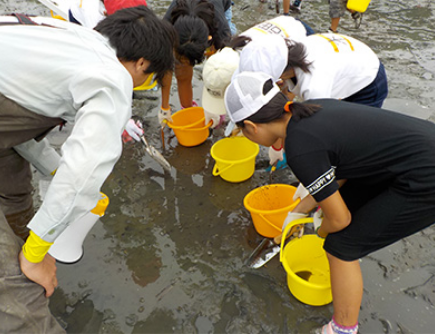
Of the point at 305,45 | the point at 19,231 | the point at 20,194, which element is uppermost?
the point at 305,45

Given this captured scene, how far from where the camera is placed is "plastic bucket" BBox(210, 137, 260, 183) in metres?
2.97

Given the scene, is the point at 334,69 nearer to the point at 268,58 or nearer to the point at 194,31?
the point at 268,58

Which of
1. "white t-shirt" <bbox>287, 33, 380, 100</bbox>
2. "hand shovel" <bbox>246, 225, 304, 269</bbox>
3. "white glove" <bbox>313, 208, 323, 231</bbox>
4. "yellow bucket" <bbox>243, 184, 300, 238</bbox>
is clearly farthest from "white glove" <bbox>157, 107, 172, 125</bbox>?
"white glove" <bbox>313, 208, 323, 231</bbox>

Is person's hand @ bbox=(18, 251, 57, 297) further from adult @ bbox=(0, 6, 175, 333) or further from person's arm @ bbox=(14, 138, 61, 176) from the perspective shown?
person's arm @ bbox=(14, 138, 61, 176)

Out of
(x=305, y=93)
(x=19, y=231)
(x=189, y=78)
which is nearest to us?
(x=305, y=93)

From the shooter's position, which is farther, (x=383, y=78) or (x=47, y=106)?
(x=383, y=78)

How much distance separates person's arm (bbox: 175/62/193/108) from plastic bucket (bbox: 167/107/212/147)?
0.17 meters

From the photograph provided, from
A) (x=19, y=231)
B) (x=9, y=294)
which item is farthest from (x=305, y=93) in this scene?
(x=19, y=231)

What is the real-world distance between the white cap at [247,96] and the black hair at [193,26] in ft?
3.45

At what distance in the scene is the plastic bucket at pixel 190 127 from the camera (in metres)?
3.38

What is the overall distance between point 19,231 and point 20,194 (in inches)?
12.0

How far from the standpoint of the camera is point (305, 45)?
7.68ft

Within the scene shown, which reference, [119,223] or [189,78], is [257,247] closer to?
[119,223]

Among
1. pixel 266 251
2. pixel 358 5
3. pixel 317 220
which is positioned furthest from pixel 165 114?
pixel 358 5
